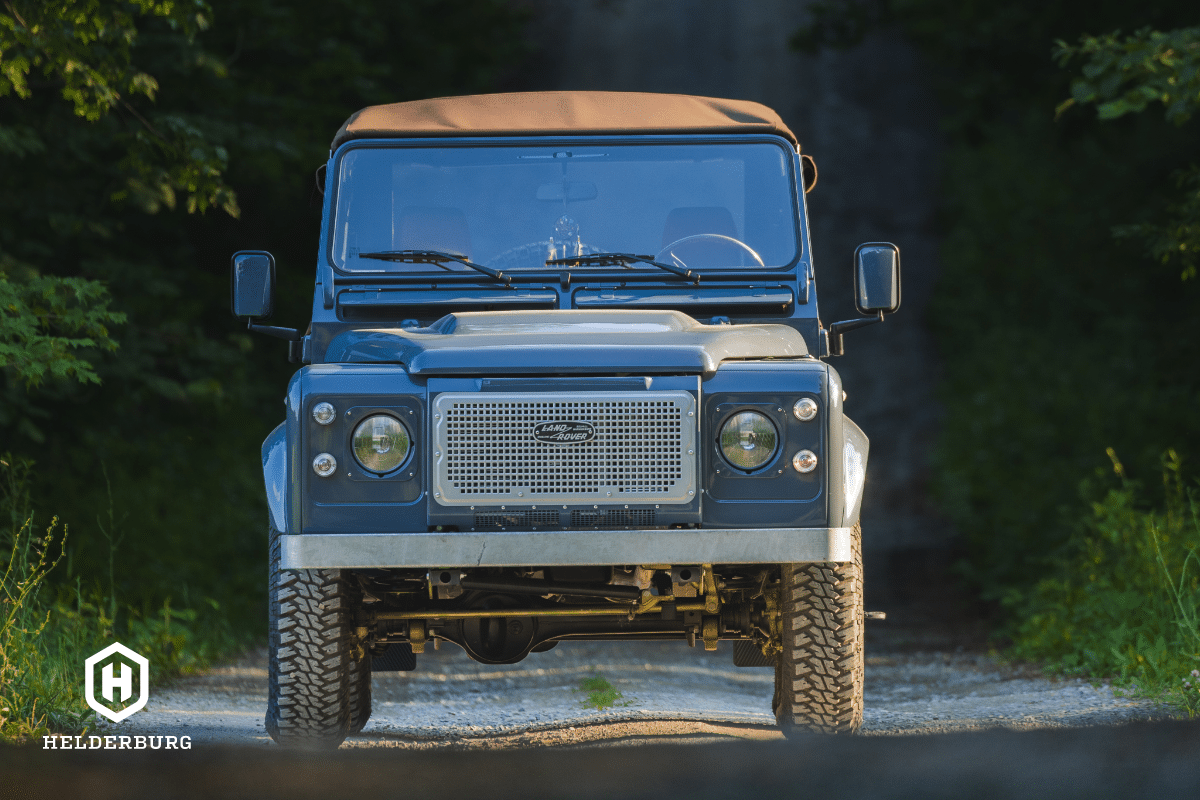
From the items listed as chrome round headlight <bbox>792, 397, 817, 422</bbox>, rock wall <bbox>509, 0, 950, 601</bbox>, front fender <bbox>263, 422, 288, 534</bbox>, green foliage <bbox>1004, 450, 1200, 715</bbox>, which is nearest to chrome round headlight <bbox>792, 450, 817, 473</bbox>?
chrome round headlight <bbox>792, 397, 817, 422</bbox>

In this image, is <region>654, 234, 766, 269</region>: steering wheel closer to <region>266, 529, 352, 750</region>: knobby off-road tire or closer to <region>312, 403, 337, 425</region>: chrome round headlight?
<region>312, 403, 337, 425</region>: chrome round headlight

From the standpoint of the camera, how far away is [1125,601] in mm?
7844

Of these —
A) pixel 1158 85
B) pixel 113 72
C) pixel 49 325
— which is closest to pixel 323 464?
pixel 49 325

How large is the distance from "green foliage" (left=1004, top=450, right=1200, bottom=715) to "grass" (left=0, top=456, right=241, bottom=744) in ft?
15.0

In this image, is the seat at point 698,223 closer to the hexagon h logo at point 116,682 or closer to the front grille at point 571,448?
the front grille at point 571,448

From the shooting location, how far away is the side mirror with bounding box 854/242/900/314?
19.1 feet

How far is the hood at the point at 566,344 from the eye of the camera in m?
4.75

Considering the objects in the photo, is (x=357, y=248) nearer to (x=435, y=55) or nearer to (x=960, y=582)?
(x=960, y=582)

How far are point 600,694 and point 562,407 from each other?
9.15 feet

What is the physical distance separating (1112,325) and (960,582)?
5.19 meters

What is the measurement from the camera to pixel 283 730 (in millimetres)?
5113

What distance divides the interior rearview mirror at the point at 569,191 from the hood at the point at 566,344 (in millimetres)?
693

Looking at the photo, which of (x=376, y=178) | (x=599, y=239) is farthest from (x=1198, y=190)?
(x=376, y=178)

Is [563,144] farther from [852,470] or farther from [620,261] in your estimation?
[852,470]
